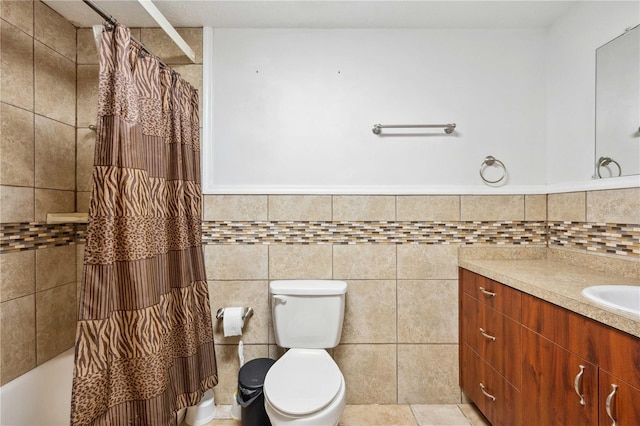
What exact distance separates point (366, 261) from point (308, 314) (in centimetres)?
48

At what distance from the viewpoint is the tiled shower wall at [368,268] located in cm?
187

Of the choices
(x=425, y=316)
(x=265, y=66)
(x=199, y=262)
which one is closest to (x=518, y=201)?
(x=425, y=316)

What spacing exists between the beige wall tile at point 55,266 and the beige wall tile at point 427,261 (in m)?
2.03

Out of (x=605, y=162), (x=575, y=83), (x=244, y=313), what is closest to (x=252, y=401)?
(x=244, y=313)

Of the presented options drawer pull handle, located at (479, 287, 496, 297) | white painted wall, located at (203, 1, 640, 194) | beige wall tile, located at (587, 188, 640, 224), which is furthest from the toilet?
beige wall tile, located at (587, 188, 640, 224)

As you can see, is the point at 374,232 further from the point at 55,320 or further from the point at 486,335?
the point at 55,320

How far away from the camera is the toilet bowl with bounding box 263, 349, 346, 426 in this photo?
1.21 meters

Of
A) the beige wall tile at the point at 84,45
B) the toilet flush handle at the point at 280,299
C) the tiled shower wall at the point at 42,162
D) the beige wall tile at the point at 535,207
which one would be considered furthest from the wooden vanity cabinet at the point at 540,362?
the beige wall tile at the point at 84,45

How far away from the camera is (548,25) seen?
1.86 meters

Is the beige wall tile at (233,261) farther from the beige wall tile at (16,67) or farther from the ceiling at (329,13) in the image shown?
the ceiling at (329,13)

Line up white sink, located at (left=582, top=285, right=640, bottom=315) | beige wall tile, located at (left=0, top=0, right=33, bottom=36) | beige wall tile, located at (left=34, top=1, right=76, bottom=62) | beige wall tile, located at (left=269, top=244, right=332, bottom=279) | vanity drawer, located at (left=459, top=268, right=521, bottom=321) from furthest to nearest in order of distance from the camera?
beige wall tile, located at (left=269, top=244, right=332, bottom=279), beige wall tile, located at (left=34, top=1, right=76, bottom=62), beige wall tile, located at (left=0, top=0, right=33, bottom=36), vanity drawer, located at (left=459, top=268, right=521, bottom=321), white sink, located at (left=582, top=285, right=640, bottom=315)

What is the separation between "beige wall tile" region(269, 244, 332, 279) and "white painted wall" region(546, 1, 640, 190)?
4.83ft

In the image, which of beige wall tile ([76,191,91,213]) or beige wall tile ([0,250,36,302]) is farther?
beige wall tile ([76,191,91,213])

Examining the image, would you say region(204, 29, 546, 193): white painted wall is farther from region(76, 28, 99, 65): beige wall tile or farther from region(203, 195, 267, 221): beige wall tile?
region(76, 28, 99, 65): beige wall tile
